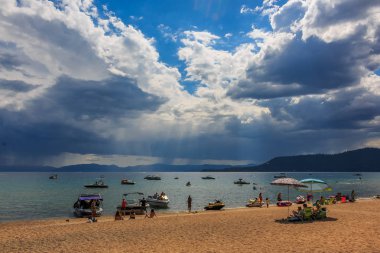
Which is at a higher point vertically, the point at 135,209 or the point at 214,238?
the point at 214,238

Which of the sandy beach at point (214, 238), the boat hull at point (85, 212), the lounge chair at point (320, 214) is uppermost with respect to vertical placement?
the lounge chair at point (320, 214)

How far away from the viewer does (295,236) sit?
1945cm

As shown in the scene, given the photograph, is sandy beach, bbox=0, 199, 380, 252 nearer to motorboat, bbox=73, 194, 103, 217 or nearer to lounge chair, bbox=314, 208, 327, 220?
lounge chair, bbox=314, 208, 327, 220

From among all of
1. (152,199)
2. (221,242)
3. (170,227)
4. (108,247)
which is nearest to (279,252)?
(221,242)

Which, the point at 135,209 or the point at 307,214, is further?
the point at 135,209

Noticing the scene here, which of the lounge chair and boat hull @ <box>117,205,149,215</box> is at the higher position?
the lounge chair

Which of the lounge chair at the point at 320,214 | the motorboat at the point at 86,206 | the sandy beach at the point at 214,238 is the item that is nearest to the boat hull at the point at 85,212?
the motorboat at the point at 86,206

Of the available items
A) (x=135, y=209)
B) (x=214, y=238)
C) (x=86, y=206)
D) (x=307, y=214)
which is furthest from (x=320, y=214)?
(x=86, y=206)

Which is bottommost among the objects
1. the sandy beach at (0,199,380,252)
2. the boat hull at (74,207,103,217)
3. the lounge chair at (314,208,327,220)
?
the boat hull at (74,207,103,217)

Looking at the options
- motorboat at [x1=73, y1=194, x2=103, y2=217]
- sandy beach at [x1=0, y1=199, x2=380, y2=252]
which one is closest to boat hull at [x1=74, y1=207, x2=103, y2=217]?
motorboat at [x1=73, y1=194, x2=103, y2=217]

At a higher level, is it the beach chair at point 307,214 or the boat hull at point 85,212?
the beach chair at point 307,214

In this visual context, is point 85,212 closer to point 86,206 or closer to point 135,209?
point 86,206

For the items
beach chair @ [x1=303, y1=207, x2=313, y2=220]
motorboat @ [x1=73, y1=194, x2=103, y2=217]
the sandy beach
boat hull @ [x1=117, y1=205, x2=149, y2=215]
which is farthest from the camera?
motorboat @ [x1=73, y1=194, x2=103, y2=217]

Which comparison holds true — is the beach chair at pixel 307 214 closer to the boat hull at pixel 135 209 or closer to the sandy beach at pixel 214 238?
the sandy beach at pixel 214 238
